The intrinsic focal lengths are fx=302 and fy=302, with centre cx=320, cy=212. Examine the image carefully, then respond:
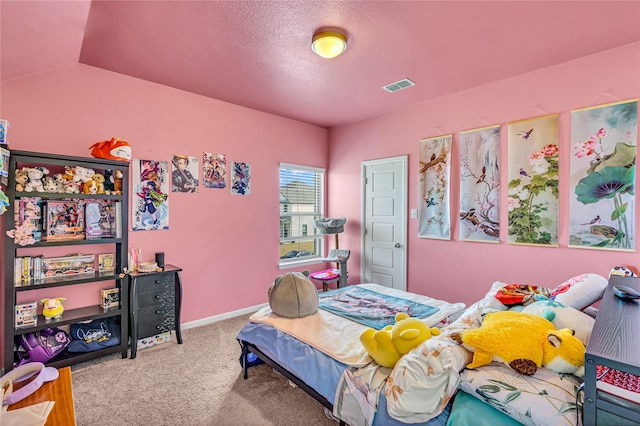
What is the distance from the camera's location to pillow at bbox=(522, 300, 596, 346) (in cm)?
147

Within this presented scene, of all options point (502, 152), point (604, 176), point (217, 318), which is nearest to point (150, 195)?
point (217, 318)

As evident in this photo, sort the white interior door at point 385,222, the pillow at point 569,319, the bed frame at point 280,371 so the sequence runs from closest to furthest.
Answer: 1. the pillow at point 569,319
2. the bed frame at point 280,371
3. the white interior door at point 385,222

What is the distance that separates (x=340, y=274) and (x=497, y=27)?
3134 millimetres

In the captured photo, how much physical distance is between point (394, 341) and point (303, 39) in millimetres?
2254

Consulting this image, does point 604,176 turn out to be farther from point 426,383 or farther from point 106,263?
point 106,263

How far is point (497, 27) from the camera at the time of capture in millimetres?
2232

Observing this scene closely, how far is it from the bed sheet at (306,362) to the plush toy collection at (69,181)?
186cm

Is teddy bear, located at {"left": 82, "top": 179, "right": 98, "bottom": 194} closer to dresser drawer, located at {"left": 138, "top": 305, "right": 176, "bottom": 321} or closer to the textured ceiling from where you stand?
the textured ceiling

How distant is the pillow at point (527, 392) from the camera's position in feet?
3.75

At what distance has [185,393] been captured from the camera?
7.35ft

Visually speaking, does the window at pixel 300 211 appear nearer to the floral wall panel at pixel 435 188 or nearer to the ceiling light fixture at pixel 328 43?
the floral wall panel at pixel 435 188

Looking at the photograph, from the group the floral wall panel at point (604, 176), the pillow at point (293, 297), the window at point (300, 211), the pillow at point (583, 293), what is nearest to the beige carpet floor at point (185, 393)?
the pillow at point (293, 297)

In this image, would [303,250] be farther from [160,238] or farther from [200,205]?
[160,238]

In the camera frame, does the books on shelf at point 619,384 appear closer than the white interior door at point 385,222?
Yes
